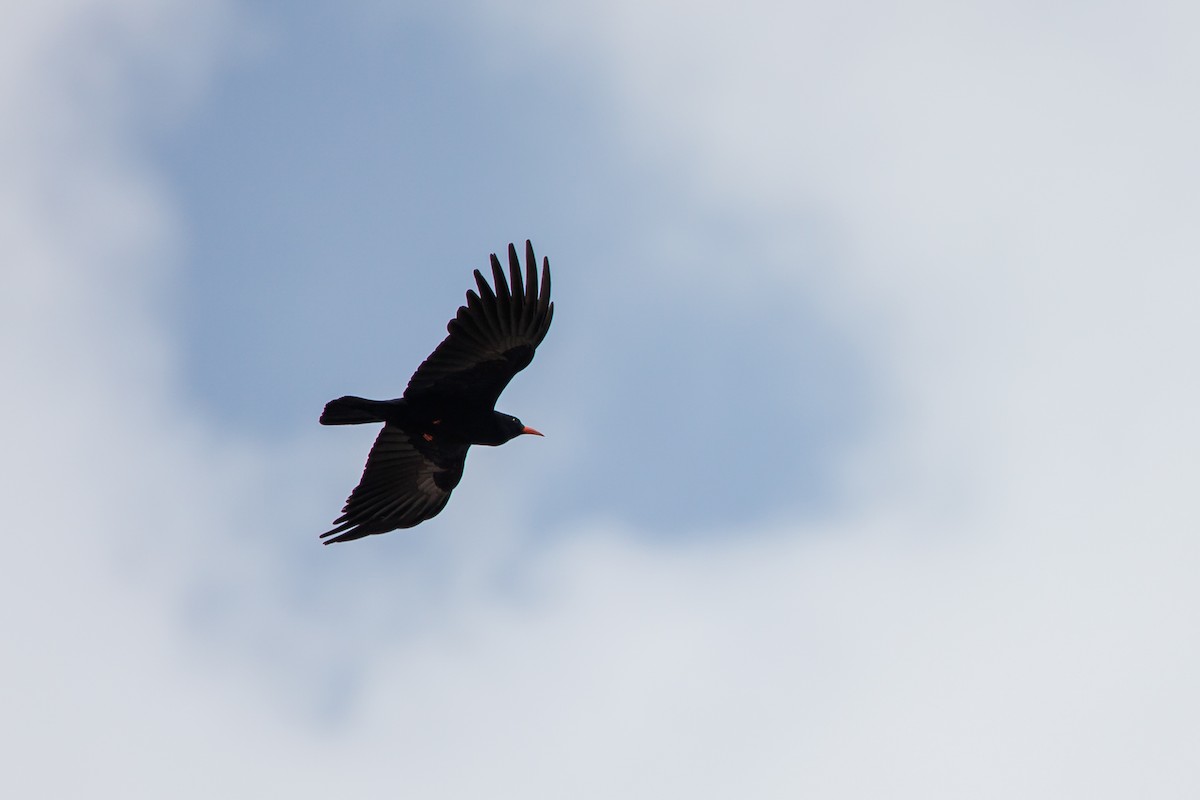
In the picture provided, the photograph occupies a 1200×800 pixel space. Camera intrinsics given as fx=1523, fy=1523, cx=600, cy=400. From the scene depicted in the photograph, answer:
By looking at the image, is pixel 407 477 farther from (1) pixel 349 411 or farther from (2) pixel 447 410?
(1) pixel 349 411

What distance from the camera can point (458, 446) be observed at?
2170cm

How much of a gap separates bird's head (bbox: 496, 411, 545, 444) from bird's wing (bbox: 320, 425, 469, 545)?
717mm

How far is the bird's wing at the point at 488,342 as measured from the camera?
63.1ft

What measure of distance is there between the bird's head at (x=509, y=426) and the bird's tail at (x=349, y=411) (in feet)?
6.74

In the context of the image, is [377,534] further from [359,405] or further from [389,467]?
[359,405]

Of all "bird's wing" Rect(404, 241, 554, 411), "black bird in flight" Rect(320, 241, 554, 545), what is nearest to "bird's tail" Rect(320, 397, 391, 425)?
"black bird in flight" Rect(320, 241, 554, 545)

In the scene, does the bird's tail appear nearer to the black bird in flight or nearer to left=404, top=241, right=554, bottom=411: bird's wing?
the black bird in flight

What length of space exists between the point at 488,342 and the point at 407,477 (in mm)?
2762

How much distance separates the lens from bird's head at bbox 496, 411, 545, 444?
21.3 metres

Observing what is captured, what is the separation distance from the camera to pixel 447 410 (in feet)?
68.5

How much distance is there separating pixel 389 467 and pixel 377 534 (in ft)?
3.32

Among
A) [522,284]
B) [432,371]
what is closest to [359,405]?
[432,371]

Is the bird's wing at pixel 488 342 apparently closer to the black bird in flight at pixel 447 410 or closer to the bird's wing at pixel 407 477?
the black bird in flight at pixel 447 410

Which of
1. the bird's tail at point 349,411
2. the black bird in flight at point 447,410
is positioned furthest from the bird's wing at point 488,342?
the bird's tail at point 349,411
